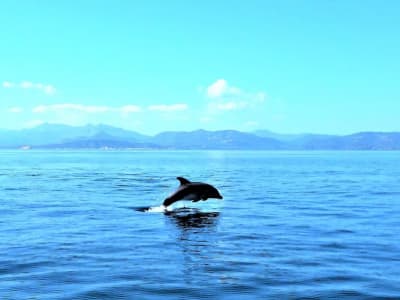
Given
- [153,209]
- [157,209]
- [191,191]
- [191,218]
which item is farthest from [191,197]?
[191,218]

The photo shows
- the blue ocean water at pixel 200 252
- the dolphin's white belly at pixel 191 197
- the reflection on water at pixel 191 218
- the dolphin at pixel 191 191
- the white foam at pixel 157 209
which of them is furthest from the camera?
the white foam at pixel 157 209

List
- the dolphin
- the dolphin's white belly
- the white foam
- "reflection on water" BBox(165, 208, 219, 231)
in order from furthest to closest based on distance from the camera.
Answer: the white foam < the dolphin's white belly < the dolphin < "reflection on water" BBox(165, 208, 219, 231)

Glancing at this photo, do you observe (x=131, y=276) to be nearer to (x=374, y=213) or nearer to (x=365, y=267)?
(x=365, y=267)

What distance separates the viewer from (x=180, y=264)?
588 inches

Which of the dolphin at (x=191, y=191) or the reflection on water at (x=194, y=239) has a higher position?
the dolphin at (x=191, y=191)

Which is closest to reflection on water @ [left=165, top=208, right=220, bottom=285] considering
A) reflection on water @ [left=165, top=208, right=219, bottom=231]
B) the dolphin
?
reflection on water @ [left=165, top=208, right=219, bottom=231]

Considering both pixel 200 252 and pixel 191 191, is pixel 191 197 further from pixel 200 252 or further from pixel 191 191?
pixel 200 252

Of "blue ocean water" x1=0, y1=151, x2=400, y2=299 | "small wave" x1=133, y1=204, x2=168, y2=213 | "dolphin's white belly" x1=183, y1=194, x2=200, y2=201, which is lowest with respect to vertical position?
"small wave" x1=133, y1=204, x2=168, y2=213

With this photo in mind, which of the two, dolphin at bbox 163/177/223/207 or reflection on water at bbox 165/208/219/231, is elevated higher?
dolphin at bbox 163/177/223/207

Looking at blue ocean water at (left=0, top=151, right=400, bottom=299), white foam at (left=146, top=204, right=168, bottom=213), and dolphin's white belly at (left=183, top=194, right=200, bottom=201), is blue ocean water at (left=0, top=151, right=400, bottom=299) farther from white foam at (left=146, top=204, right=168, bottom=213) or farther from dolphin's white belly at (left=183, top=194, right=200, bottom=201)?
white foam at (left=146, top=204, right=168, bottom=213)

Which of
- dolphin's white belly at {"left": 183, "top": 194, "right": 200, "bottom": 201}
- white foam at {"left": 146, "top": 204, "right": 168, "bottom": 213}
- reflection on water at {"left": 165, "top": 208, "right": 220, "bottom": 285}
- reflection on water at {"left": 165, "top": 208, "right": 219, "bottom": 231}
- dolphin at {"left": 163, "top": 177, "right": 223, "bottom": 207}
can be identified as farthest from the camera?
white foam at {"left": 146, "top": 204, "right": 168, "bottom": 213}

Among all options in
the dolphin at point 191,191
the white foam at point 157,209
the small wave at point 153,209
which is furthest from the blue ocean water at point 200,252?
the white foam at point 157,209

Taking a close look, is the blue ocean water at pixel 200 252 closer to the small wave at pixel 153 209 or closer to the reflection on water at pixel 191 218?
the reflection on water at pixel 191 218

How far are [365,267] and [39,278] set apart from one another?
921 cm
